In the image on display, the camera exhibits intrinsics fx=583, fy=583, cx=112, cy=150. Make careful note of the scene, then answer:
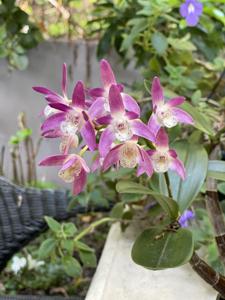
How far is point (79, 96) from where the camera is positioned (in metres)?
0.78

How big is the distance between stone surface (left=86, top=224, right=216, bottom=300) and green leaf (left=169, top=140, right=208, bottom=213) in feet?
0.64

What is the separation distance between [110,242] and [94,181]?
218 mm

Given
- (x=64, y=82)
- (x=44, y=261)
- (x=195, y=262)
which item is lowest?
(x=44, y=261)

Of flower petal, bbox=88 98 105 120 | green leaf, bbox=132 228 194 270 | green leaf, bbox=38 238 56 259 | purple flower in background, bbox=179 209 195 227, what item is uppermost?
flower petal, bbox=88 98 105 120

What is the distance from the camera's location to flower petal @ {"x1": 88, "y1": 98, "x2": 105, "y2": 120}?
2.55 feet

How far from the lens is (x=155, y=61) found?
1.57 meters

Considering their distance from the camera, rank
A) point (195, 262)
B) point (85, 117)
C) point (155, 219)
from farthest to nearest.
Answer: point (155, 219)
point (195, 262)
point (85, 117)

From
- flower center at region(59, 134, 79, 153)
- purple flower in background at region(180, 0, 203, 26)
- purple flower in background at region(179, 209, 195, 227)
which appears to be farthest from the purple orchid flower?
purple flower in background at region(180, 0, 203, 26)

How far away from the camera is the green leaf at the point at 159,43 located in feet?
4.97

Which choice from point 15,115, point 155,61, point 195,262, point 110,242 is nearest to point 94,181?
point 110,242

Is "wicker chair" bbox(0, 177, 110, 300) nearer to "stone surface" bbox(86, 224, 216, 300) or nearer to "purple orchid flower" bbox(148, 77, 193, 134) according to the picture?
"stone surface" bbox(86, 224, 216, 300)

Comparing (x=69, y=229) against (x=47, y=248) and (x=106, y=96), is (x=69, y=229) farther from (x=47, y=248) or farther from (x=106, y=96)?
(x=106, y=96)

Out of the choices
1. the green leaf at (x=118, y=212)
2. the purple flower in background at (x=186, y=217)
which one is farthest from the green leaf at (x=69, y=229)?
the purple flower in background at (x=186, y=217)

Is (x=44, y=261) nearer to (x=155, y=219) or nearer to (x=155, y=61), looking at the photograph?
(x=155, y=219)
